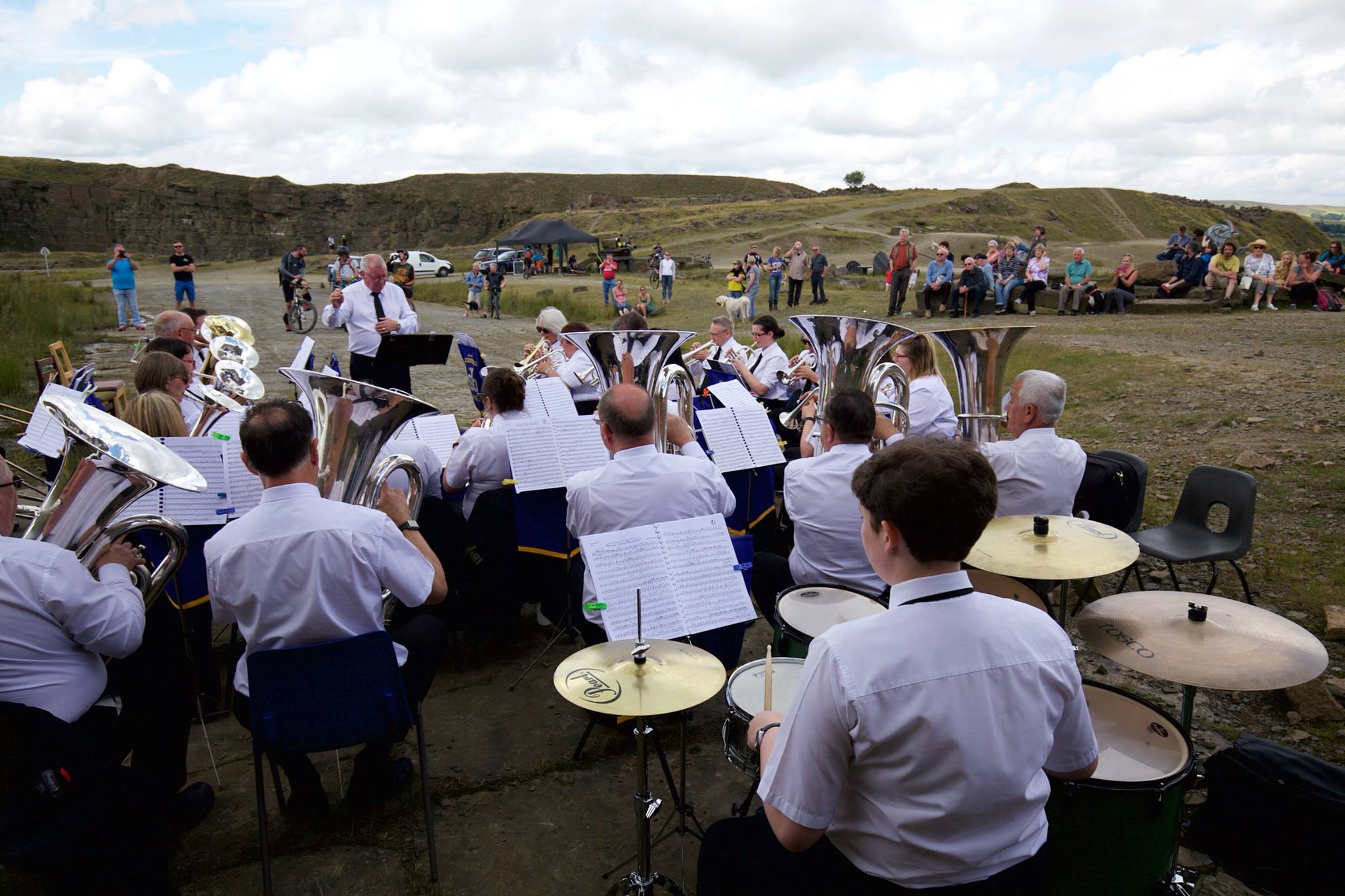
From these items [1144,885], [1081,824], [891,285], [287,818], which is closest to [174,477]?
[287,818]

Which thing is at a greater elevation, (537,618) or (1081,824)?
(1081,824)

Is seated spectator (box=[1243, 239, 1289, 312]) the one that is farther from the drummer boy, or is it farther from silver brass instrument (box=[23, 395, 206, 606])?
silver brass instrument (box=[23, 395, 206, 606])

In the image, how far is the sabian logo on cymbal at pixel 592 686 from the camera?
2.30 m

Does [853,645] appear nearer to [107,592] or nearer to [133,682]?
[107,592]

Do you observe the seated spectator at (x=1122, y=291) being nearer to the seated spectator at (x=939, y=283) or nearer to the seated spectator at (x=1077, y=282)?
the seated spectator at (x=1077, y=282)

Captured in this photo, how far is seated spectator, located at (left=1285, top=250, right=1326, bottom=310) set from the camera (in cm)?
1423

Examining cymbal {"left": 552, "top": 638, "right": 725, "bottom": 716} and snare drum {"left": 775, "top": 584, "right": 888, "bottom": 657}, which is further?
snare drum {"left": 775, "top": 584, "right": 888, "bottom": 657}

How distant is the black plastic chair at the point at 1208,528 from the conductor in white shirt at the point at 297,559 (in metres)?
4.08

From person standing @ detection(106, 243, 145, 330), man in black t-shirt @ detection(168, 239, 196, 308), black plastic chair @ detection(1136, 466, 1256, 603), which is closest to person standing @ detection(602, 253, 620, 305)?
man in black t-shirt @ detection(168, 239, 196, 308)

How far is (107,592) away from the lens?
2420mm

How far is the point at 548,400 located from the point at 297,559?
2.65 m

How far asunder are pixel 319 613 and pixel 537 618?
2164 mm

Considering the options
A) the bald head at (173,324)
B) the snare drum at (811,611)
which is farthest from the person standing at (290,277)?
the snare drum at (811,611)

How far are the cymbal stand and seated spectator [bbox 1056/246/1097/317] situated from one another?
15505 mm
